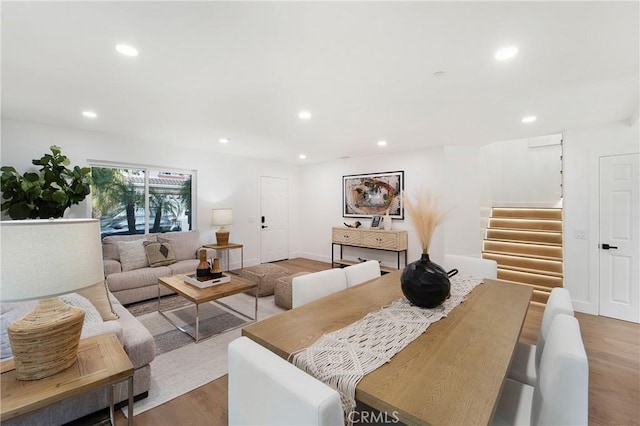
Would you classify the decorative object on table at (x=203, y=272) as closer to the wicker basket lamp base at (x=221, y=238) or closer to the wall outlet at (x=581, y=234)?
the wicker basket lamp base at (x=221, y=238)

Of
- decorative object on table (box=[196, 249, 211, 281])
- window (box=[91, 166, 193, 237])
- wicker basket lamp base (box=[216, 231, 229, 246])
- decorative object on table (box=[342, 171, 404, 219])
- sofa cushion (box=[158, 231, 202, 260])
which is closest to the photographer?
decorative object on table (box=[196, 249, 211, 281])

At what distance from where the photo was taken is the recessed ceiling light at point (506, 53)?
1.89m

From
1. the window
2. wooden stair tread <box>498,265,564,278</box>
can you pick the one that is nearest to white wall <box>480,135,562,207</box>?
wooden stair tread <box>498,265,564,278</box>

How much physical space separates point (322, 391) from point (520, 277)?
16.2 ft

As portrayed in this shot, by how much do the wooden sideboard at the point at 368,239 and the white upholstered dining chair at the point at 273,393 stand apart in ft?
14.5

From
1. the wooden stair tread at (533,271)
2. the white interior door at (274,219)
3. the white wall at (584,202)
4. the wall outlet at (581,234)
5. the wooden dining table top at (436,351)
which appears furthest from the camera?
the white interior door at (274,219)

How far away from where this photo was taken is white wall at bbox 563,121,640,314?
3.49 m

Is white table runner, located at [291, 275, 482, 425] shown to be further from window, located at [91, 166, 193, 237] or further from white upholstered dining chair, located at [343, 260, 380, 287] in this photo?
window, located at [91, 166, 193, 237]

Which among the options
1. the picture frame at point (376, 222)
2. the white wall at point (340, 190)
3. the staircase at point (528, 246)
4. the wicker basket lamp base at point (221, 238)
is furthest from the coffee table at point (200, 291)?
the staircase at point (528, 246)

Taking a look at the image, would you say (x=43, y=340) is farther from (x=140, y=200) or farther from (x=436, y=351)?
Answer: (x=140, y=200)

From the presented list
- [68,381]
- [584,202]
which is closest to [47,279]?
[68,381]

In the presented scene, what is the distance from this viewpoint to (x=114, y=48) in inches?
76.3

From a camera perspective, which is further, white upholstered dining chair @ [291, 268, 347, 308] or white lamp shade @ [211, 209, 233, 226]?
white lamp shade @ [211, 209, 233, 226]

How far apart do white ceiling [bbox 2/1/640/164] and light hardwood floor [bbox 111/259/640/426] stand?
245 centimetres
